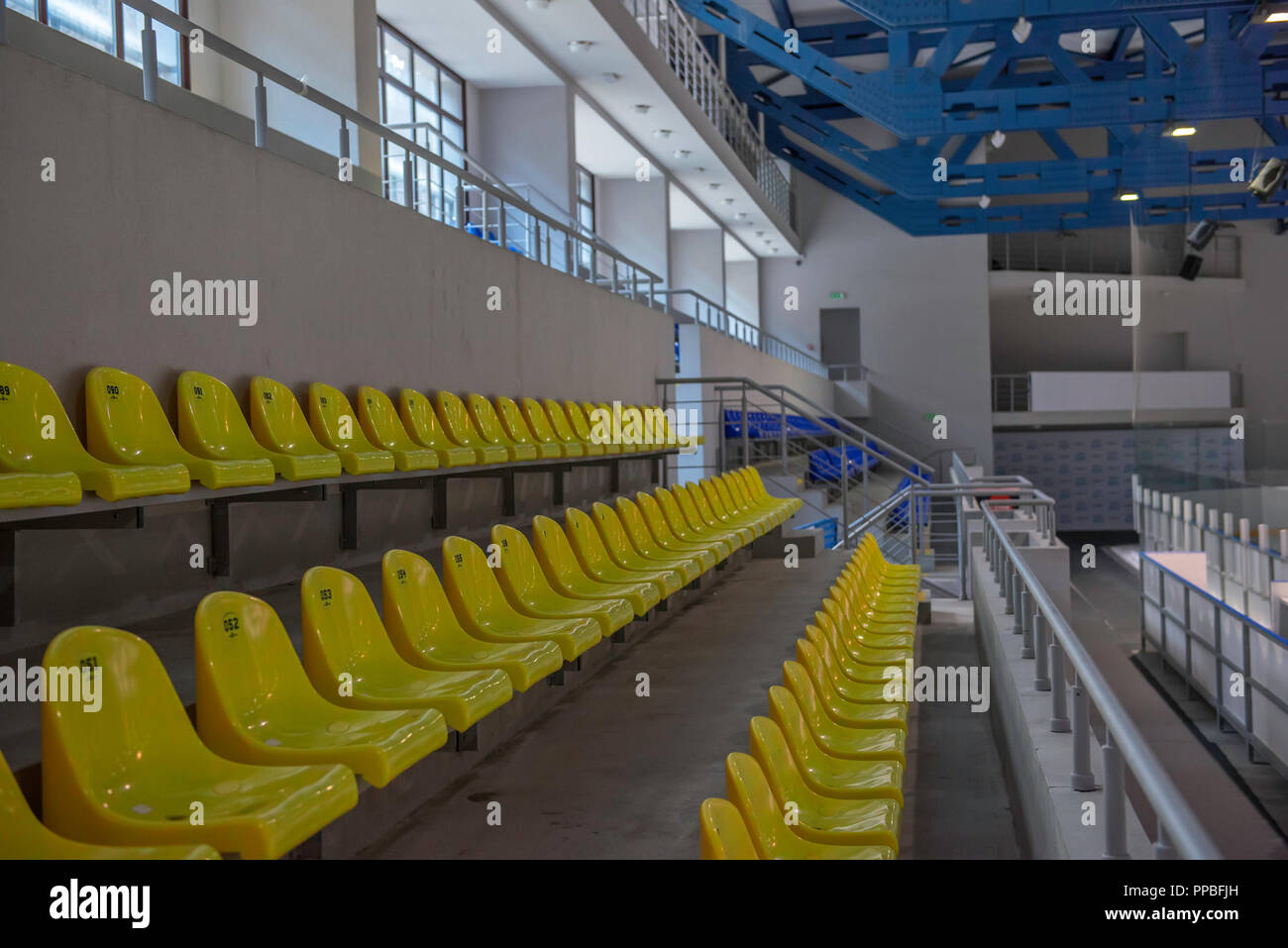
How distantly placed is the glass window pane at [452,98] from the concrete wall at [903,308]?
11.5 m

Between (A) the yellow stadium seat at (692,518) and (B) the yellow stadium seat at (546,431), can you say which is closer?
(B) the yellow stadium seat at (546,431)

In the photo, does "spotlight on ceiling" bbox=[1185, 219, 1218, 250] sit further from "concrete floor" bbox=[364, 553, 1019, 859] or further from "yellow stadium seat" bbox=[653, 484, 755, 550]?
"concrete floor" bbox=[364, 553, 1019, 859]

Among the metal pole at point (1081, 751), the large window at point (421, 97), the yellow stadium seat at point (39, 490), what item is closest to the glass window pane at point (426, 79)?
the large window at point (421, 97)

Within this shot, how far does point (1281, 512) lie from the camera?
9078mm

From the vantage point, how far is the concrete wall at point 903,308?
2027 cm

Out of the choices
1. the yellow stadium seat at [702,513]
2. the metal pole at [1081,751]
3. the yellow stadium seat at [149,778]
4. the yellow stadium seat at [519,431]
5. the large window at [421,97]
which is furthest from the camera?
the large window at [421,97]

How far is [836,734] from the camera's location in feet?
11.3

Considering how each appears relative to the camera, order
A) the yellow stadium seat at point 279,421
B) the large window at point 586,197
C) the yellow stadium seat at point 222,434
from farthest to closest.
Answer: the large window at point 586,197 < the yellow stadium seat at point 279,421 < the yellow stadium seat at point 222,434

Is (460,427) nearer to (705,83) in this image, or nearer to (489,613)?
(489,613)

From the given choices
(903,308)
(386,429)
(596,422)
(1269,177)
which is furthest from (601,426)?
(903,308)

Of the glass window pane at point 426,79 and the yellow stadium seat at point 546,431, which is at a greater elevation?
the glass window pane at point 426,79

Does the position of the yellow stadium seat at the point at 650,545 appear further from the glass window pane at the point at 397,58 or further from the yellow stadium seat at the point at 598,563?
the glass window pane at the point at 397,58

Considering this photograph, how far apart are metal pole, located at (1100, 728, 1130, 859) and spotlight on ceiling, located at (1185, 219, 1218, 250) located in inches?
497

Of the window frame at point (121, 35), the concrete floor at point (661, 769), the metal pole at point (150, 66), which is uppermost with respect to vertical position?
the window frame at point (121, 35)
